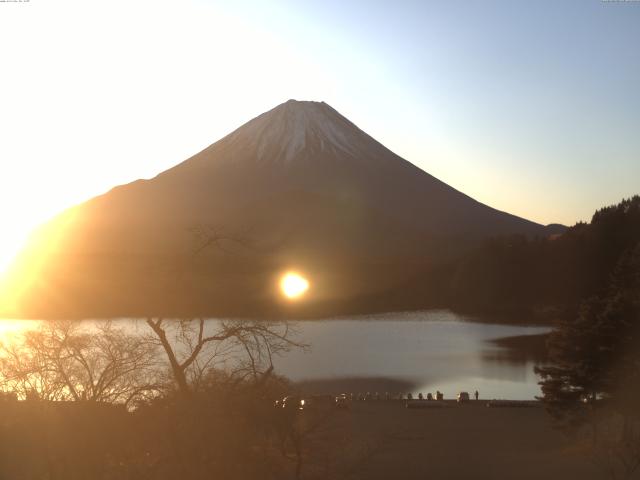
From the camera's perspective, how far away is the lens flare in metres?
41.1

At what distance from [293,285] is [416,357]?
78.0 feet

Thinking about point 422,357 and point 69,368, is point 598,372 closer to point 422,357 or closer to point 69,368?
point 69,368

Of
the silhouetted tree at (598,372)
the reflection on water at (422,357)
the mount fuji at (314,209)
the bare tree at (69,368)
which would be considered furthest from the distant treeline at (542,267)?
the bare tree at (69,368)

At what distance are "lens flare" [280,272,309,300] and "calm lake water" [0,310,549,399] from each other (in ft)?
27.4

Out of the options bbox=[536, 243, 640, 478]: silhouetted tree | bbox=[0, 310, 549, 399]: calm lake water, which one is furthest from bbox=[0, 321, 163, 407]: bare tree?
bbox=[536, 243, 640, 478]: silhouetted tree

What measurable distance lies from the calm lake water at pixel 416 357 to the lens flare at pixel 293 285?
27.4ft

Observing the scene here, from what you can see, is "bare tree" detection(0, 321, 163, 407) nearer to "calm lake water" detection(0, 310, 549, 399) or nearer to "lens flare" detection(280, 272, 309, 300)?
"calm lake water" detection(0, 310, 549, 399)

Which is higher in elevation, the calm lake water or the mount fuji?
the mount fuji

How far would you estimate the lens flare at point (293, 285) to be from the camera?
4108 cm

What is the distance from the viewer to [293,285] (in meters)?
45.6

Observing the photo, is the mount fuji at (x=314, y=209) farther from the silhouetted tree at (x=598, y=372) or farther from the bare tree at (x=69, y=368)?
the bare tree at (x=69, y=368)

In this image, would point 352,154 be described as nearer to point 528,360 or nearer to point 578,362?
point 528,360

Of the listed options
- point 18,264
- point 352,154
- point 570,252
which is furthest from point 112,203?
point 18,264

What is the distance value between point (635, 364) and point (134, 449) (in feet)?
23.0
